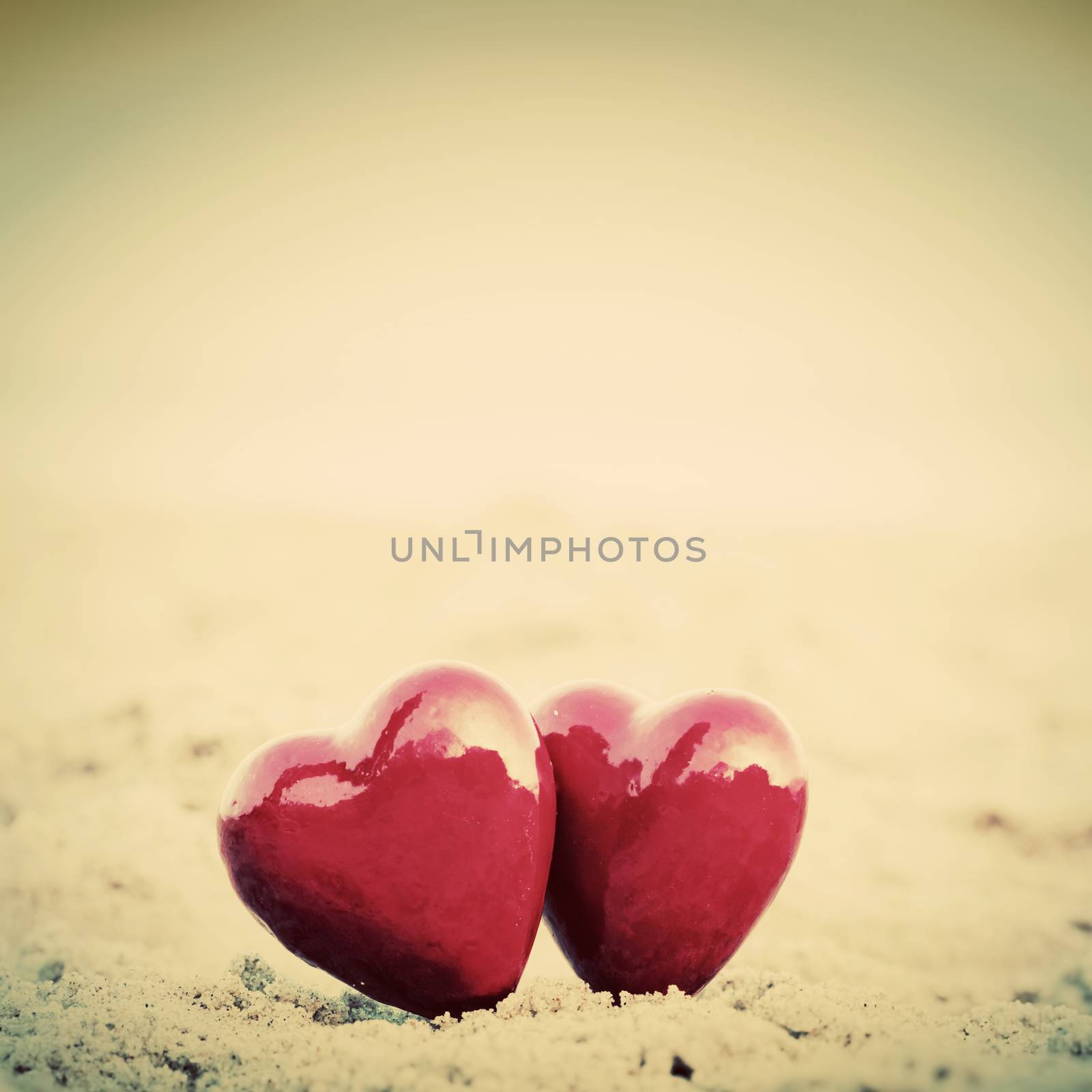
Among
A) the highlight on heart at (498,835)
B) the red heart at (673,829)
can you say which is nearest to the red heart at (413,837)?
the highlight on heart at (498,835)

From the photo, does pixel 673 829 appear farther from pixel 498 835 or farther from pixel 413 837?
pixel 413 837

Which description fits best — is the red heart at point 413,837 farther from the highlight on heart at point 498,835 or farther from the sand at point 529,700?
the sand at point 529,700

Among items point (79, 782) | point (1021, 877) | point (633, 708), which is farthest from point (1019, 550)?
point (79, 782)

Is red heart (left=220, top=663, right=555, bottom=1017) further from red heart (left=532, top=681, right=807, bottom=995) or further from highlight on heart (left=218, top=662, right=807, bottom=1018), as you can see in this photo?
red heart (left=532, top=681, right=807, bottom=995)

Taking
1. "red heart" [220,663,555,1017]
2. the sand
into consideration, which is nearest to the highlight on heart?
"red heart" [220,663,555,1017]

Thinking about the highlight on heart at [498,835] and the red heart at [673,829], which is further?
the red heart at [673,829]
